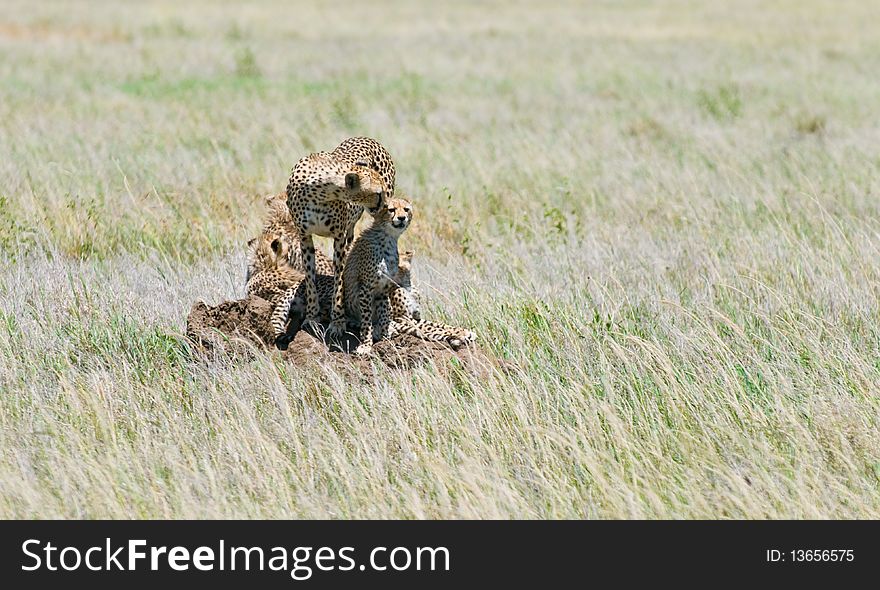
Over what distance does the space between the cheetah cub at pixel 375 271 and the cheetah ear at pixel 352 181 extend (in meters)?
0.20

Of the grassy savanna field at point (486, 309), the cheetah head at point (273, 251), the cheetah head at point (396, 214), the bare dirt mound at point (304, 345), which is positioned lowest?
the grassy savanna field at point (486, 309)

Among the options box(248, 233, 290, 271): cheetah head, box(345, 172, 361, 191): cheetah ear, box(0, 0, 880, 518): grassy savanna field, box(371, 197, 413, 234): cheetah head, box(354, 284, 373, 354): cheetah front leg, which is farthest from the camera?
box(248, 233, 290, 271): cheetah head

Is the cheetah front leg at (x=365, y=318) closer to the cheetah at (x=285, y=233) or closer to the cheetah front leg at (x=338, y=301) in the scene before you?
the cheetah front leg at (x=338, y=301)

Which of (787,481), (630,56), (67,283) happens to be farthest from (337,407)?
(630,56)

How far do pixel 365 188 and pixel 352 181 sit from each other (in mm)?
68

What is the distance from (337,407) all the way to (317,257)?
4.41 feet

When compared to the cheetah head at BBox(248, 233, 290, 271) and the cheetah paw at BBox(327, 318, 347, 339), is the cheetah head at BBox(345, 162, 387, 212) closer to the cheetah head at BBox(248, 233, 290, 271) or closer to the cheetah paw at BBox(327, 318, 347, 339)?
the cheetah paw at BBox(327, 318, 347, 339)

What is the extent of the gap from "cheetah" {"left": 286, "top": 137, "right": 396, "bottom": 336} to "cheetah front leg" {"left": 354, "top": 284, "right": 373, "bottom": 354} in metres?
0.17

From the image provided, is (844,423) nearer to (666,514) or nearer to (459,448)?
(666,514)

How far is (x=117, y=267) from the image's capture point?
319 inches

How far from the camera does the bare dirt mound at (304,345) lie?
586 centimetres

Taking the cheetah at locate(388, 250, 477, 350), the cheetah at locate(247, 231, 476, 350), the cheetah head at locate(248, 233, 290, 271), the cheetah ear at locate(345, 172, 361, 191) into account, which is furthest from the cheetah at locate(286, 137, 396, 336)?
the cheetah head at locate(248, 233, 290, 271)

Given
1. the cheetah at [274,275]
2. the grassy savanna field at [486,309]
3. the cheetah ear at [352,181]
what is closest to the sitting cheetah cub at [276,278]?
the cheetah at [274,275]

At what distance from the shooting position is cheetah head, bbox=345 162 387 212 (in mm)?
5621
